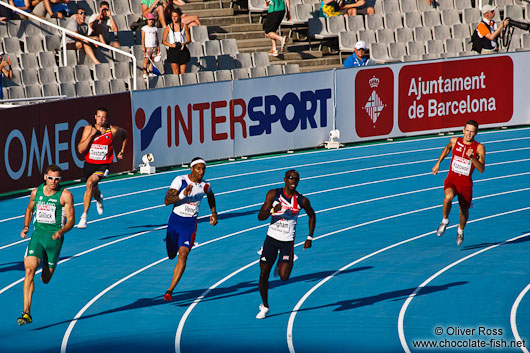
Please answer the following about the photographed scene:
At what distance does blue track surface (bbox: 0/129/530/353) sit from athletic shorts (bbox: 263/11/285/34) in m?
6.92

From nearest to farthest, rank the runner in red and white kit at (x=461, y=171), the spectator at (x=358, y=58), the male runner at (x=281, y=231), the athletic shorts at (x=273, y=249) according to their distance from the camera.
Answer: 1. the male runner at (x=281, y=231)
2. the athletic shorts at (x=273, y=249)
3. the runner in red and white kit at (x=461, y=171)
4. the spectator at (x=358, y=58)

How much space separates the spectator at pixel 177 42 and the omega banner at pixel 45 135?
12.4 ft

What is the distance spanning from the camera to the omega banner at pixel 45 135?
59.2 feet

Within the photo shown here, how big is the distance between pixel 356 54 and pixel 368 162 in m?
3.35

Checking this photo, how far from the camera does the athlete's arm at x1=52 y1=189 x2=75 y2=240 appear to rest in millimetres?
11117

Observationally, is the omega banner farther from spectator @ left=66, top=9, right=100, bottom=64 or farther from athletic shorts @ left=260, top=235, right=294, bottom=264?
athletic shorts @ left=260, top=235, right=294, bottom=264

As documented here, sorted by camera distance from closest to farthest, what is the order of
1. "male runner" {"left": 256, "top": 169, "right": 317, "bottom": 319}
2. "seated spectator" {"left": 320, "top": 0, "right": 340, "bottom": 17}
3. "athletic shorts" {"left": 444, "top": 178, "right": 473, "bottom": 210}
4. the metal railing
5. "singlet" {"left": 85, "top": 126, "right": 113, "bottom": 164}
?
"male runner" {"left": 256, "top": 169, "right": 317, "bottom": 319}, "athletic shorts" {"left": 444, "top": 178, "right": 473, "bottom": 210}, "singlet" {"left": 85, "top": 126, "right": 113, "bottom": 164}, the metal railing, "seated spectator" {"left": 320, "top": 0, "right": 340, "bottom": 17}

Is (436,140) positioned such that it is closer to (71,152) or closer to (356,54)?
(356,54)

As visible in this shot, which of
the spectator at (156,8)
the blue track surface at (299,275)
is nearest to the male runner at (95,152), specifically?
→ the blue track surface at (299,275)

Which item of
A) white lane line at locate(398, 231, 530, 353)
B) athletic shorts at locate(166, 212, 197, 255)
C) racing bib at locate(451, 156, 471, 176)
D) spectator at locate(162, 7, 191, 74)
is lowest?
white lane line at locate(398, 231, 530, 353)

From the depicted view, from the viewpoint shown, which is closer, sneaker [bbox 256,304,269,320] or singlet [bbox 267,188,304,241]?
singlet [bbox 267,188,304,241]

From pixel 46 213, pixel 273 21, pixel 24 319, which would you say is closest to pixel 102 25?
pixel 273 21

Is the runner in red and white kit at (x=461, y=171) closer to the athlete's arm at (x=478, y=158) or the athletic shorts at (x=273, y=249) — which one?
the athlete's arm at (x=478, y=158)

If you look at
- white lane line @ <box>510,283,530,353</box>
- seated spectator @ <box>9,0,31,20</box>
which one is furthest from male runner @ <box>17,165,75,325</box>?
seated spectator @ <box>9,0,31,20</box>
